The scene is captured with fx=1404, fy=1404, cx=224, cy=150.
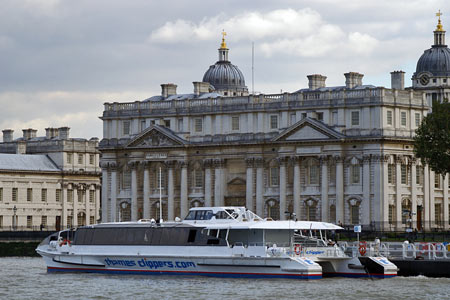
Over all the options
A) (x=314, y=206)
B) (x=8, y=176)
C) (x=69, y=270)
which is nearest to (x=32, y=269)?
(x=69, y=270)

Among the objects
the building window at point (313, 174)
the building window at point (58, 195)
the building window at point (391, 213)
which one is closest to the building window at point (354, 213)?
the building window at point (391, 213)

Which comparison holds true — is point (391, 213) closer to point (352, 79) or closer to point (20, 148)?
point (352, 79)

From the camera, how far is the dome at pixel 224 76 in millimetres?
161250

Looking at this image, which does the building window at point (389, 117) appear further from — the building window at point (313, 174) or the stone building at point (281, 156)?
→ the building window at point (313, 174)

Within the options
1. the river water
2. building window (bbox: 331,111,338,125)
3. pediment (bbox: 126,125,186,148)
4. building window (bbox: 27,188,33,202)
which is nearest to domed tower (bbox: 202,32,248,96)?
building window (bbox: 27,188,33,202)

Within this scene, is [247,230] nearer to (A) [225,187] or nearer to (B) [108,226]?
(B) [108,226]

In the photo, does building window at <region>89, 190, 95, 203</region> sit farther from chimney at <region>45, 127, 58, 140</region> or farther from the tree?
the tree

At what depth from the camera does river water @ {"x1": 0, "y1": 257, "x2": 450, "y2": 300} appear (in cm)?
7188

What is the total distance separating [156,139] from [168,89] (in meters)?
7.79

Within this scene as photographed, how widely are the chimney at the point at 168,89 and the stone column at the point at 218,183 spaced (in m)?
12.1

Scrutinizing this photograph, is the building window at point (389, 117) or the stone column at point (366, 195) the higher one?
the building window at point (389, 117)

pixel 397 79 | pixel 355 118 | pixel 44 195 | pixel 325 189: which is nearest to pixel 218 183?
pixel 325 189

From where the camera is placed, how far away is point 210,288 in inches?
2968

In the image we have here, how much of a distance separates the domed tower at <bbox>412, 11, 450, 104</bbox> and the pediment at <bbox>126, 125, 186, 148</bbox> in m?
39.3
